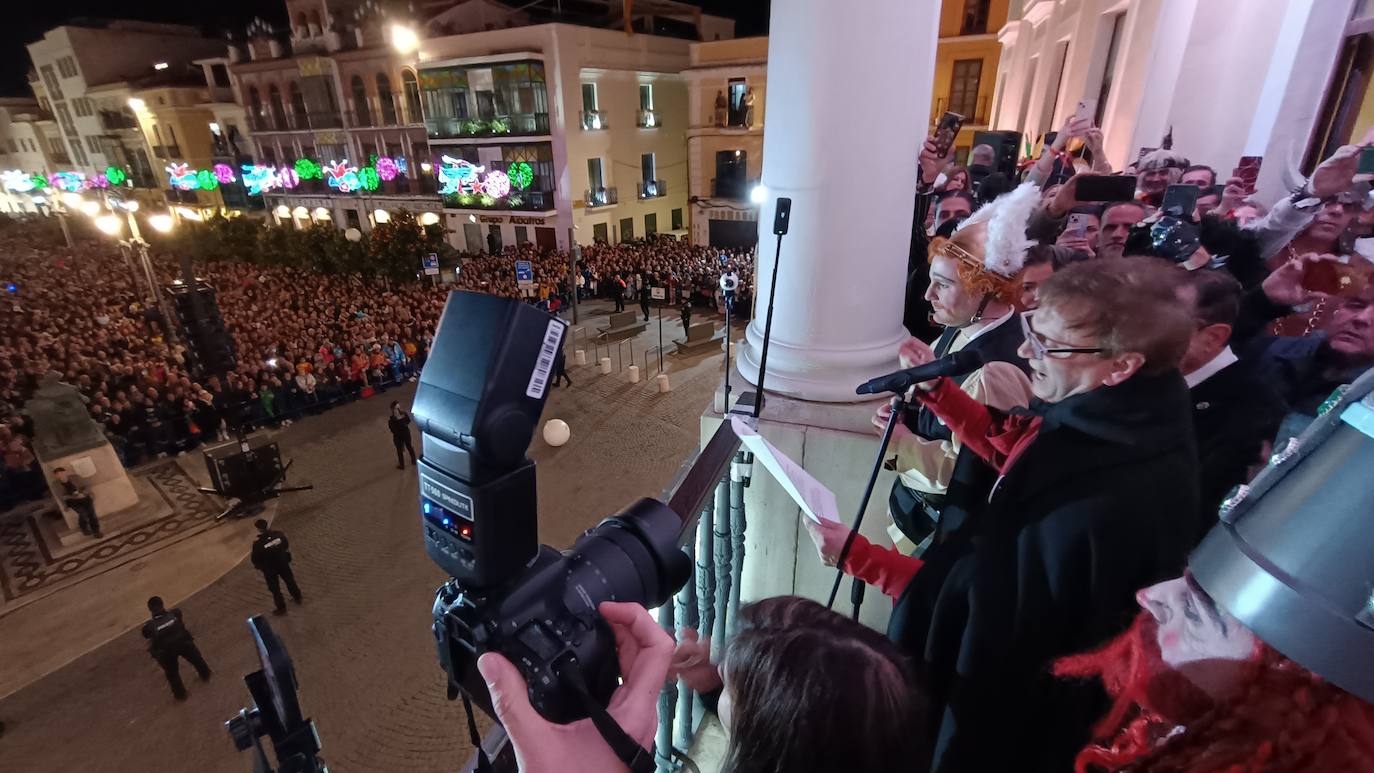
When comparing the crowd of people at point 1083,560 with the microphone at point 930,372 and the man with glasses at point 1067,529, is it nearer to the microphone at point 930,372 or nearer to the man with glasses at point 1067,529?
the man with glasses at point 1067,529

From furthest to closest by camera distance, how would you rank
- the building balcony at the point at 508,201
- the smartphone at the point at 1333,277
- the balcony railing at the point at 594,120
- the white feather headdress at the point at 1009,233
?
the building balcony at the point at 508,201 → the balcony railing at the point at 594,120 → the smartphone at the point at 1333,277 → the white feather headdress at the point at 1009,233

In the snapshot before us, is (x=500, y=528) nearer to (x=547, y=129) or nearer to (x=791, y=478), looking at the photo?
(x=791, y=478)

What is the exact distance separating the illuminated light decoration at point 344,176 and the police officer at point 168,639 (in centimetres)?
2471

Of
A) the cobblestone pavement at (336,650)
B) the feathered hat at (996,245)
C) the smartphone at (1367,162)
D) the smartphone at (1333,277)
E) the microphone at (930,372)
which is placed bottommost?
the cobblestone pavement at (336,650)

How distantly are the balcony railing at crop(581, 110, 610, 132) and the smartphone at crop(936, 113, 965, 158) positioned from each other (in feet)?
63.4

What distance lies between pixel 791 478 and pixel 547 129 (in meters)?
21.8

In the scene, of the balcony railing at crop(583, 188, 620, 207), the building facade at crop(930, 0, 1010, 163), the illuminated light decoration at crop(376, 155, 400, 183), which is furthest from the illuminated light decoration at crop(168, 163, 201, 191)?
the building facade at crop(930, 0, 1010, 163)

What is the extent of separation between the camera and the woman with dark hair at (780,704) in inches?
40.3

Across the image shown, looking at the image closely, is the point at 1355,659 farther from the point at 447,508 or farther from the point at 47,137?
the point at 47,137

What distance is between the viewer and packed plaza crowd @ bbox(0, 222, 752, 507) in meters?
10.5

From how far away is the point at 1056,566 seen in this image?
5.26 feet

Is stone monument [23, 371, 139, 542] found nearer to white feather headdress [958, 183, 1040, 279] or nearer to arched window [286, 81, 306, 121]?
white feather headdress [958, 183, 1040, 279]

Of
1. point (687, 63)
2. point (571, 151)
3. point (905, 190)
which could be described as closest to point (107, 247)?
point (571, 151)

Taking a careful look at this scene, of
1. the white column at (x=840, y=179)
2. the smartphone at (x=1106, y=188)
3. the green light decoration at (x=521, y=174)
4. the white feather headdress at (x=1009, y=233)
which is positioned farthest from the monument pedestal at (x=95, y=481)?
the green light decoration at (x=521, y=174)
